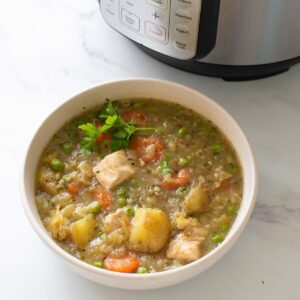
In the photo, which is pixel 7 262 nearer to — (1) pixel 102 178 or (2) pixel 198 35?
(1) pixel 102 178

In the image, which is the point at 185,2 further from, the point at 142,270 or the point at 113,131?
the point at 142,270

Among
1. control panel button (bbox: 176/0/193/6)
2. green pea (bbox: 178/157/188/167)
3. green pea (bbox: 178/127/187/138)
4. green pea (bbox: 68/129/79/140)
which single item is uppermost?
control panel button (bbox: 176/0/193/6)

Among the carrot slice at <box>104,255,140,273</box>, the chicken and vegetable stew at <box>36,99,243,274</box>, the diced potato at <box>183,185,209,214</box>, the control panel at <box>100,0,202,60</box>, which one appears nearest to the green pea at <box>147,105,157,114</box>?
the chicken and vegetable stew at <box>36,99,243,274</box>

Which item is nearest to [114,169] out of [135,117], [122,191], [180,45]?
[122,191]

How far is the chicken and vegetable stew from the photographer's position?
3.18ft

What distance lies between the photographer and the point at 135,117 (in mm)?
1144

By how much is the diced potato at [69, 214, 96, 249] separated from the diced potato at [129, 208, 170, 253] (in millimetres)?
65

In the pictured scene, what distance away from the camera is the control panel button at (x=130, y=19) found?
1141 mm

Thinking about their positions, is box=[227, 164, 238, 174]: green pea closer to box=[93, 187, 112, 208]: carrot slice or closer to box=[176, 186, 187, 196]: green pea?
box=[176, 186, 187, 196]: green pea

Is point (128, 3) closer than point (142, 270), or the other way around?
point (142, 270)

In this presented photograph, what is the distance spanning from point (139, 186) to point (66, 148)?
0.50 feet

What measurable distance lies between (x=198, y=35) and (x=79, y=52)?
38 cm

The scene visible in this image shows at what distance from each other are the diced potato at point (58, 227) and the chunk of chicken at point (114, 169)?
10cm

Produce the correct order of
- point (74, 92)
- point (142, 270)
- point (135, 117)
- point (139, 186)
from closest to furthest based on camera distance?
point (142, 270)
point (139, 186)
point (135, 117)
point (74, 92)
